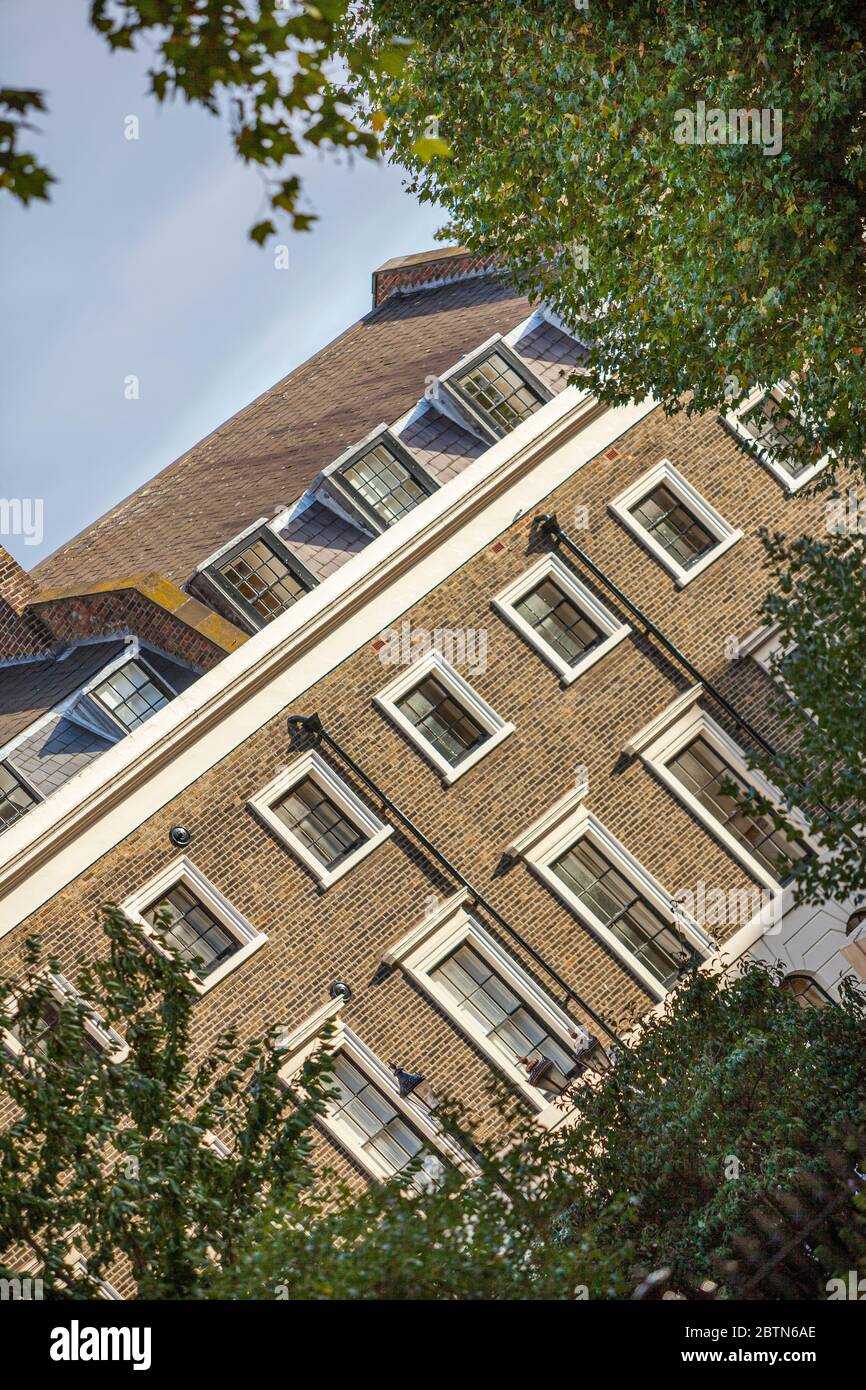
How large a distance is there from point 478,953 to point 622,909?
2438 mm

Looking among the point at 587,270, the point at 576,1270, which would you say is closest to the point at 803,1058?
the point at 576,1270

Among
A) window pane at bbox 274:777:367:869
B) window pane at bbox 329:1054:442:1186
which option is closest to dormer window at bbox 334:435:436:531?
window pane at bbox 274:777:367:869

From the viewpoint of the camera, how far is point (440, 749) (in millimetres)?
23438

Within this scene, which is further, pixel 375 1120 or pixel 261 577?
pixel 261 577

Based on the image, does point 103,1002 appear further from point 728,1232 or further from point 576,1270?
point 728,1232

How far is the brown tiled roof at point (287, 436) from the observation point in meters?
27.5

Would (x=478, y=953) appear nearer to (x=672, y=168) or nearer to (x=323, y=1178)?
(x=323, y=1178)

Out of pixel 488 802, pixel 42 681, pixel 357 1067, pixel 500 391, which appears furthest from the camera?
pixel 500 391

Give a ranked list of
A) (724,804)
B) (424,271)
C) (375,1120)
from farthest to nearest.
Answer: (424,271) → (724,804) → (375,1120)

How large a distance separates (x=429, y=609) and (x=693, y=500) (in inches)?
201

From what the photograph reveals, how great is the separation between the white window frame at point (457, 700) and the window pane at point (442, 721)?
11 centimetres

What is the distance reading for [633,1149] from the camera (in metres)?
15.5

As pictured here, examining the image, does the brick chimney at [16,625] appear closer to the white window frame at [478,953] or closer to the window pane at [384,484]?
the window pane at [384,484]

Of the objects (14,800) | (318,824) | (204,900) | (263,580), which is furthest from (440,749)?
(14,800)
